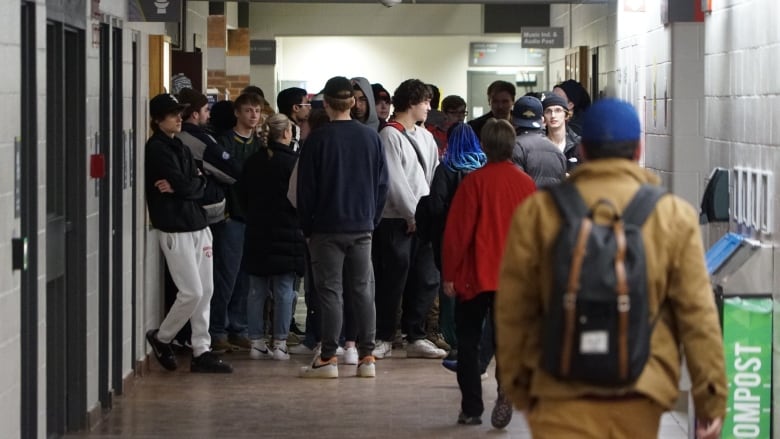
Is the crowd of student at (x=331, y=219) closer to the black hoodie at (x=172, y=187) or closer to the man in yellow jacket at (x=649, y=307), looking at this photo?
the black hoodie at (x=172, y=187)

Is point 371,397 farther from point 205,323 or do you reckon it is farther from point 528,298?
point 528,298

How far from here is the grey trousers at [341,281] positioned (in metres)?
8.70

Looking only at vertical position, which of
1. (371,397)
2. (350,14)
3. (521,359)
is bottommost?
(371,397)

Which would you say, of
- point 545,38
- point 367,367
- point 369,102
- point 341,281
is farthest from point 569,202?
point 545,38

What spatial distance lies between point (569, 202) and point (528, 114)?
4866mm

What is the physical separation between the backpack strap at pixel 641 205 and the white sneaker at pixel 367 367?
543 centimetres

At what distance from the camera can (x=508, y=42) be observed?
86.7 ft

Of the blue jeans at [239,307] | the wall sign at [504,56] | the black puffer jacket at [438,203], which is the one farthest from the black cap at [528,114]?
the wall sign at [504,56]

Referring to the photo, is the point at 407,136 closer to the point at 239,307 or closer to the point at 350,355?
the point at 350,355

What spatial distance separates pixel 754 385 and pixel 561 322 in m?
2.55

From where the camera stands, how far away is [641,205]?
3797 mm

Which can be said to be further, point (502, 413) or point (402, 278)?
point (402, 278)

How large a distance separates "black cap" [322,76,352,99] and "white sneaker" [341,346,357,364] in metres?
1.73

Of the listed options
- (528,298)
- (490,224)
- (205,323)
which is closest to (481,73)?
(205,323)
